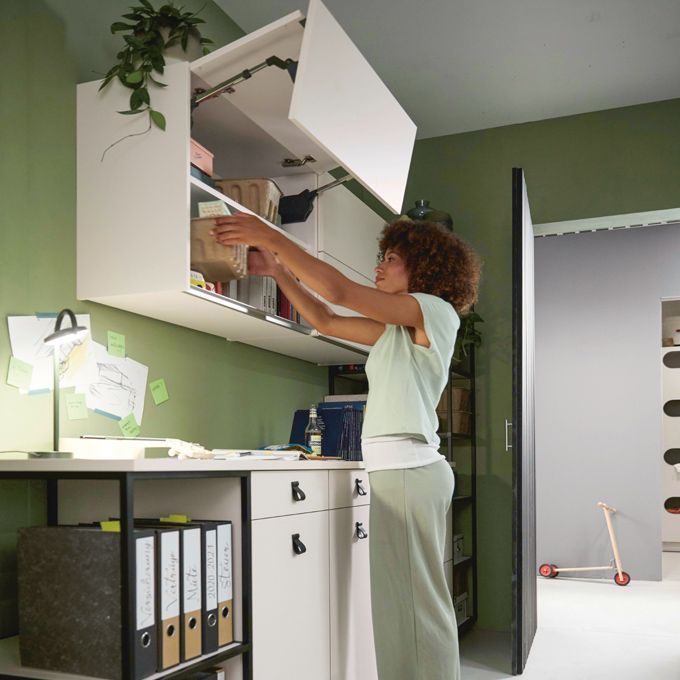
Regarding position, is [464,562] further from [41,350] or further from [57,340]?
[57,340]

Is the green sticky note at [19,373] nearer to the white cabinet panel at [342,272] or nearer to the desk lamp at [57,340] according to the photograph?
the desk lamp at [57,340]

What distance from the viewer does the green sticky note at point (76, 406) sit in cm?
211

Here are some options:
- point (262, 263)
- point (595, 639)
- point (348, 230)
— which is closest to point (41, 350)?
point (262, 263)

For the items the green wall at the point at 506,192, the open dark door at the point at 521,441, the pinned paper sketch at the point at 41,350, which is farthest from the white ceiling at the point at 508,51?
the pinned paper sketch at the point at 41,350

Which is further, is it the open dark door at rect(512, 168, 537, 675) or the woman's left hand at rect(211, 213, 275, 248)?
the open dark door at rect(512, 168, 537, 675)

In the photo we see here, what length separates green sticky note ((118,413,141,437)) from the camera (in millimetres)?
2320

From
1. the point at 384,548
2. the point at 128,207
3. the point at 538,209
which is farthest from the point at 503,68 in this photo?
the point at 384,548

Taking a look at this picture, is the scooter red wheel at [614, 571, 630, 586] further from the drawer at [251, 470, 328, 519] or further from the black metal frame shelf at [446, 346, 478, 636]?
the drawer at [251, 470, 328, 519]

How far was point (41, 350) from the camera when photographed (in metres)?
2.01

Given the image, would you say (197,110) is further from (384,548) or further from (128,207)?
(384,548)

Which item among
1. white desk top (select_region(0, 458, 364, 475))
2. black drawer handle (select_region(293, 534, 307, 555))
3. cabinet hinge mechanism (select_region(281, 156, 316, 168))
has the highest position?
cabinet hinge mechanism (select_region(281, 156, 316, 168))

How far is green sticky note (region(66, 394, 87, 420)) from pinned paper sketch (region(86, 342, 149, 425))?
0.03 m

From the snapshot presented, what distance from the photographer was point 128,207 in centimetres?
216

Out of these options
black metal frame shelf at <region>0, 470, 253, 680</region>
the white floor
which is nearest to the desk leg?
black metal frame shelf at <region>0, 470, 253, 680</region>
